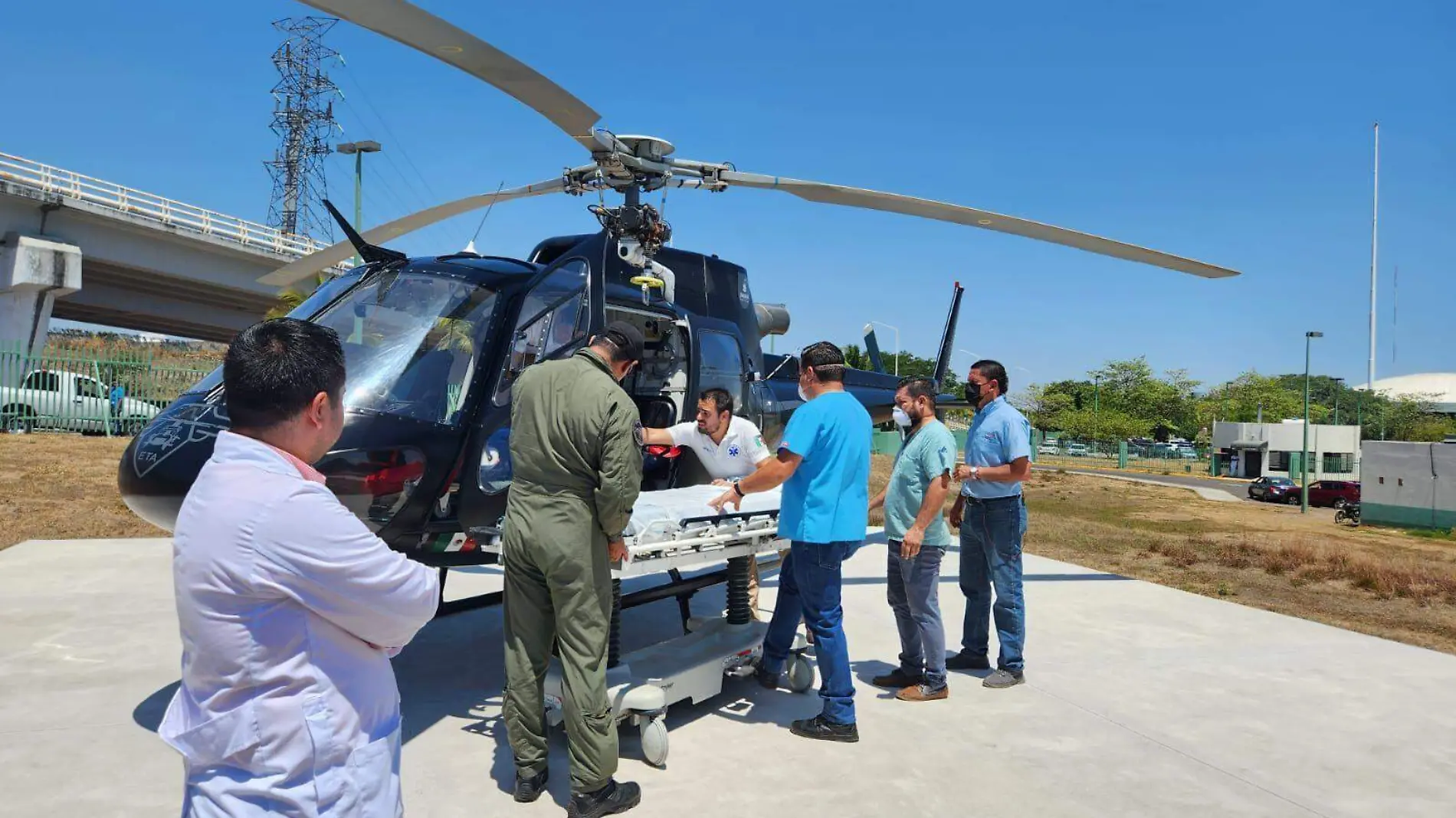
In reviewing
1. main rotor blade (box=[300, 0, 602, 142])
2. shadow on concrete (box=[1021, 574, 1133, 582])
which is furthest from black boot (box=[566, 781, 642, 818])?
shadow on concrete (box=[1021, 574, 1133, 582])

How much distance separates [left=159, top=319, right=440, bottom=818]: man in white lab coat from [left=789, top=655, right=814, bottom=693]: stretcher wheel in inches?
150

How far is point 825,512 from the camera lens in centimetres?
445

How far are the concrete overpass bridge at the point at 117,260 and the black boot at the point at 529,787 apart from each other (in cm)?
2471

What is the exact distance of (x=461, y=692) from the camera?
5098 millimetres

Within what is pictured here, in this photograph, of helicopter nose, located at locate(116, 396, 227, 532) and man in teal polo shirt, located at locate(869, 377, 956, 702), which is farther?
man in teal polo shirt, located at locate(869, 377, 956, 702)

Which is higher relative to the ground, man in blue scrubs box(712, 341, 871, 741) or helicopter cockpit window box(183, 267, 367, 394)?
helicopter cockpit window box(183, 267, 367, 394)

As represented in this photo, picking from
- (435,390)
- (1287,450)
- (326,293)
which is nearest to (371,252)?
(326,293)

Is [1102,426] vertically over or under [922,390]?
over

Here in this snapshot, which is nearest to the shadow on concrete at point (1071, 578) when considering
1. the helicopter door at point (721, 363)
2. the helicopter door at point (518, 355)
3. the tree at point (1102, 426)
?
the helicopter door at point (721, 363)

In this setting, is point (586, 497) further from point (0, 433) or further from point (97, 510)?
point (0, 433)

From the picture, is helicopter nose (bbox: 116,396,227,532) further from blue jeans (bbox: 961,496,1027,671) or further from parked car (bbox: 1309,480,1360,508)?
parked car (bbox: 1309,480,1360,508)

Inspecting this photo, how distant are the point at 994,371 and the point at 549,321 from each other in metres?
2.86

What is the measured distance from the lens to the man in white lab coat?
1.48m

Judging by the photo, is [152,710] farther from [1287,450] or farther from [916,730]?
[1287,450]
